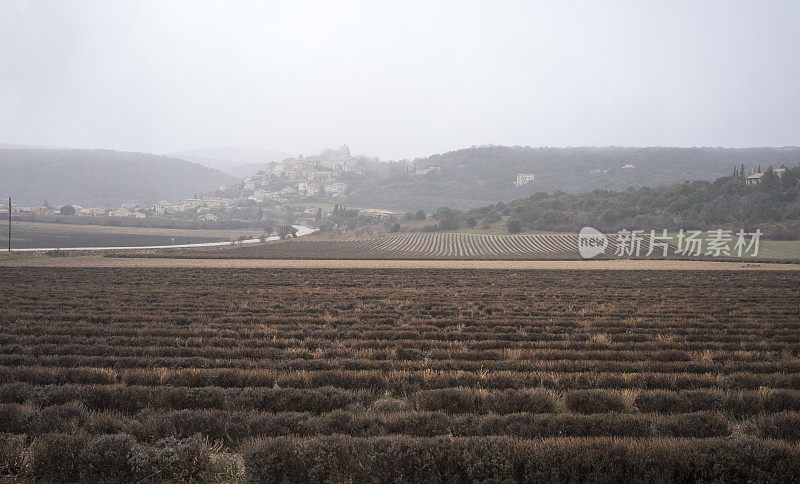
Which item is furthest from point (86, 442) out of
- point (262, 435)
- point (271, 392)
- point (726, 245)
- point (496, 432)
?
point (726, 245)

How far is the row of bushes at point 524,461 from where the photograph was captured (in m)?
4.00

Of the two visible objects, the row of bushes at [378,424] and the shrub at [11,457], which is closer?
the shrub at [11,457]

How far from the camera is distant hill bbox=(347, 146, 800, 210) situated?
158 metres

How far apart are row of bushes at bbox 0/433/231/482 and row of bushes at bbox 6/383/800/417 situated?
1.48m

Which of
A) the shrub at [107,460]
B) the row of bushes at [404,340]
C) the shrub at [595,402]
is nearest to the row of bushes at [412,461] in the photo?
the shrub at [107,460]

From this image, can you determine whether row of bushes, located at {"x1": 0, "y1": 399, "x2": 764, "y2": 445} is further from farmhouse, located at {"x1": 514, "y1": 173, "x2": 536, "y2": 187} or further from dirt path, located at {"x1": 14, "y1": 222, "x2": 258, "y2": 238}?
farmhouse, located at {"x1": 514, "y1": 173, "x2": 536, "y2": 187}

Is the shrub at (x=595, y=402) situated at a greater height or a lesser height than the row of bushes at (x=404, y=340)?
greater

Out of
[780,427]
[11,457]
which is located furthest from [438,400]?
[11,457]

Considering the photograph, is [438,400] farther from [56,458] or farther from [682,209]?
[682,209]

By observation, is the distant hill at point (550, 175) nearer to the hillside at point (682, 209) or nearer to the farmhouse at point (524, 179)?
the farmhouse at point (524, 179)

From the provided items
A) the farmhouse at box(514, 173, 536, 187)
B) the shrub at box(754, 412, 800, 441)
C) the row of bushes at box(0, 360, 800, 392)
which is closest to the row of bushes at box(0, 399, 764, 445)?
the shrub at box(754, 412, 800, 441)

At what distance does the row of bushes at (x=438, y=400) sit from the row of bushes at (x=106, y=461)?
4.86 ft

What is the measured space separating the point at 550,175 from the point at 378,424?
604 ft

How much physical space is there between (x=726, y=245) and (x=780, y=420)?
60.6 meters
